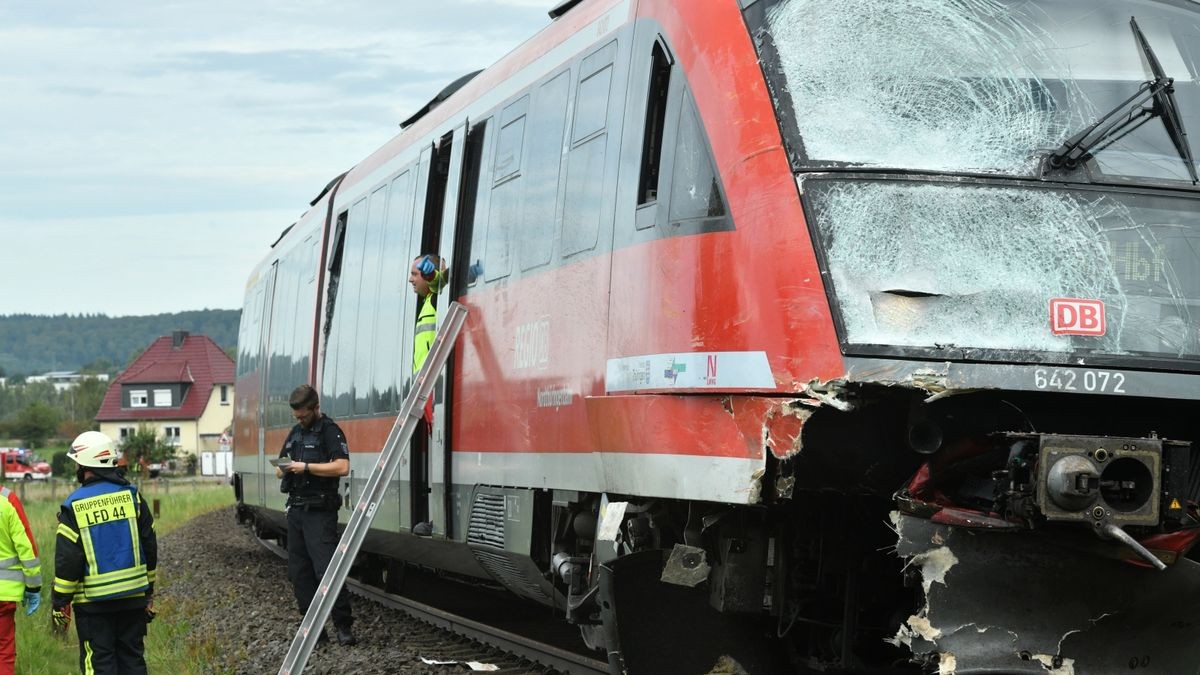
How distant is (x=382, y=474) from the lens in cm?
969

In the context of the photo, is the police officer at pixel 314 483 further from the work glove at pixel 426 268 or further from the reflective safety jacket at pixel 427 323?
the work glove at pixel 426 268

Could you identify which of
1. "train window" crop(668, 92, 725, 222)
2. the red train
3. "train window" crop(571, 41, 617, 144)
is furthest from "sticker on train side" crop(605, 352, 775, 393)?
"train window" crop(571, 41, 617, 144)

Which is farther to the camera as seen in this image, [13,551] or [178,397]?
[178,397]

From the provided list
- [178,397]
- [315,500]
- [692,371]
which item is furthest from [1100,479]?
[178,397]

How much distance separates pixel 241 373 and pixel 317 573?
36.6 ft

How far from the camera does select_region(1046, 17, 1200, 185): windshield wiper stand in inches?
237

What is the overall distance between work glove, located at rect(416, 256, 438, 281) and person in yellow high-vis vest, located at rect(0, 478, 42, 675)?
2.80 metres

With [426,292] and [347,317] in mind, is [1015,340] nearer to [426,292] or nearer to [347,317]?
[426,292]

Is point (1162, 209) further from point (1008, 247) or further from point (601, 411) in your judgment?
point (601, 411)

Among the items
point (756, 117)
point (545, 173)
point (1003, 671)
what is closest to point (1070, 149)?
point (756, 117)

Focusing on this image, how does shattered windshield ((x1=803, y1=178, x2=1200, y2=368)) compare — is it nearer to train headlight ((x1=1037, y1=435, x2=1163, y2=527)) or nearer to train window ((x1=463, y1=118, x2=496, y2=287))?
train headlight ((x1=1037, y1=435, x2=1163, y2=527))

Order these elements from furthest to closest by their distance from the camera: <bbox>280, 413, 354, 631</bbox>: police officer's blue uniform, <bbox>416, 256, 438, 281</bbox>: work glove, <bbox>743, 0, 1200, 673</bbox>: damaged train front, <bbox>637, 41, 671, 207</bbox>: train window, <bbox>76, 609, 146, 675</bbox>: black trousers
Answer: <bbox>280, 413, 354, 631</bbox>: police officer's blue uniform
<bbox>416, 256, 438, 281</bbox>: work glove
<bbox>76, 609, 146, 675</bbox>: black trousers
<bbox>637, 41, 671, 207</bbox>: train window
<bbox>743, 0, 1200, 673</bbox>: damaged train front

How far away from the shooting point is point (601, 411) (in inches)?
276

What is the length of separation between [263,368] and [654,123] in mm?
13036
